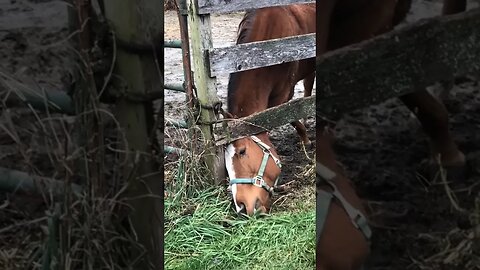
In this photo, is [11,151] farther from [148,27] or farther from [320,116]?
[320,116]

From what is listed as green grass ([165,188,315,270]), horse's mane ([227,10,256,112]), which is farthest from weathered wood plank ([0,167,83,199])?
horse's mane ([227,10,256,112])

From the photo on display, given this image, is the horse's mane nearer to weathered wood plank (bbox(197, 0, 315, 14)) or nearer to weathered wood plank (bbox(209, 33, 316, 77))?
weathered wood plank (bbox(209, 33, 316, 77))

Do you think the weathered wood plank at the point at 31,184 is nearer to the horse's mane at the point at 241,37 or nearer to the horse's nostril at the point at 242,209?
the horse's nostril at the point at 242,209

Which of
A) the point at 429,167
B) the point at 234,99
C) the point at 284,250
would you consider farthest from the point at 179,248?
→ the point at 429,167

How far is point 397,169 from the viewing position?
1.48 m

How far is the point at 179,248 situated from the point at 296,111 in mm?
1175

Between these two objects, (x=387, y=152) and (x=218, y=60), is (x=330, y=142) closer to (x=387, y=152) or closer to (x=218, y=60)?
(x=387, y=152)

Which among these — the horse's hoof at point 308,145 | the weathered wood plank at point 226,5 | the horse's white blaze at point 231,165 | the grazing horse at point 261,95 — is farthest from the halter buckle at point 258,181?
the horse's hoof at point 308,145

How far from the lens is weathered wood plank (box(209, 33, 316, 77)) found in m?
3.46

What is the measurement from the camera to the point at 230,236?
322cm

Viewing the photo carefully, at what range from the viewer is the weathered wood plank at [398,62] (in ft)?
4.63

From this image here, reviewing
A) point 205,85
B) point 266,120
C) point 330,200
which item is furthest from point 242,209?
point 330,200

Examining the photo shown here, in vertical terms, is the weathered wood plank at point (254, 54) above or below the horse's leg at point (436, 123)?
below

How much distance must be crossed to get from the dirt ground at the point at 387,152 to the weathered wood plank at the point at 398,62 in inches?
1.4
